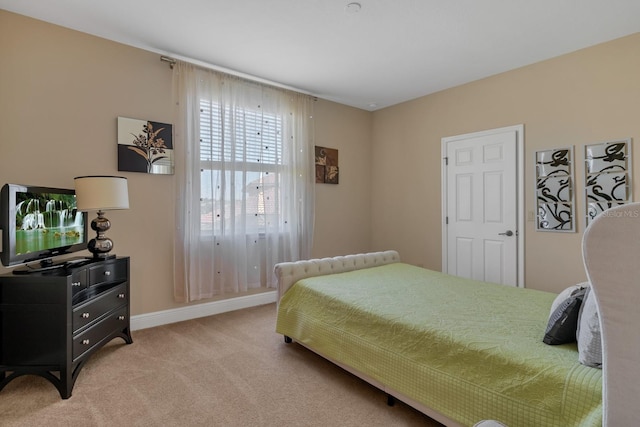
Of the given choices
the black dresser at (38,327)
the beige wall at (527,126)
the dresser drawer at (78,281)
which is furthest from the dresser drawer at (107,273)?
the beige wall at (527,126)

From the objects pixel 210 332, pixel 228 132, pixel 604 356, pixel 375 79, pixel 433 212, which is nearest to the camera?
pixel 604 356

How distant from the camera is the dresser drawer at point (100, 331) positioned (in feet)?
7.16

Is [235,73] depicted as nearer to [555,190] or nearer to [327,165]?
[327,165]

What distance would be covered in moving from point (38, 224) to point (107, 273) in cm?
59

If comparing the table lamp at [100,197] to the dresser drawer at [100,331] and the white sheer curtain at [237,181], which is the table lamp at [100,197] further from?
the white sheer curtain at [237,181]

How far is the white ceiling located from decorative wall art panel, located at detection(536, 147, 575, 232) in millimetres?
1007

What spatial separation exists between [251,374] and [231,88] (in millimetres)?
2882

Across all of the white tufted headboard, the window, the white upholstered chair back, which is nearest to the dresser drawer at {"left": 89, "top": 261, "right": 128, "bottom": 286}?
the window

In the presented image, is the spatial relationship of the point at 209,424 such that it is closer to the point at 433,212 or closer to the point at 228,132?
the point at 228,132

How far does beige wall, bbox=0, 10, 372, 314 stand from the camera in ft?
8.60

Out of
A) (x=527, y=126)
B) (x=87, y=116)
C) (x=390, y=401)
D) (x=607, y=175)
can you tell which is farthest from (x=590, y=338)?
(x=87, y=116)

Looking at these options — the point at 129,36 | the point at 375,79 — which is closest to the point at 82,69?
the point at 129,36

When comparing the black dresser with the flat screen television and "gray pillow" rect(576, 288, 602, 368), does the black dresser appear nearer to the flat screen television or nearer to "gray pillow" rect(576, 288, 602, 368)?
the flat screen television

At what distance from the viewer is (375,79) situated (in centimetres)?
387
